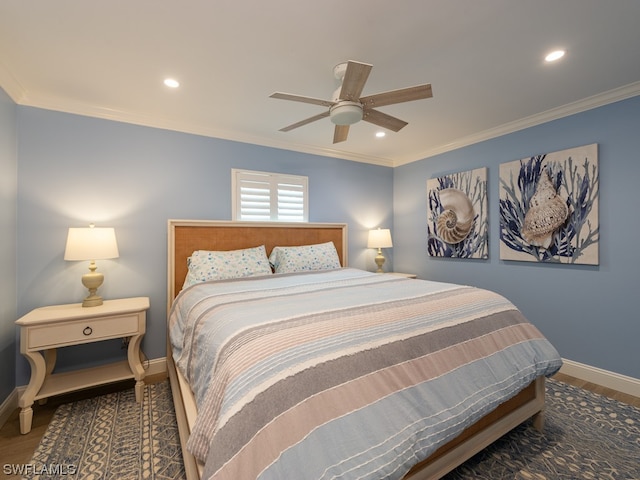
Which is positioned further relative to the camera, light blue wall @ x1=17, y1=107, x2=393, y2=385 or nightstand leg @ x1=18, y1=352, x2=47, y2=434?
light blue wall @ x1=17, y1=107, x2=393, y2=385

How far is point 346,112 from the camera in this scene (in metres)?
1.83

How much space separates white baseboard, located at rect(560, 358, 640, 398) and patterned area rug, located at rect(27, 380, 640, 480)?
10.7 inches

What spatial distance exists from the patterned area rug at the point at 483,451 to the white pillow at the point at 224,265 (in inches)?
41.2

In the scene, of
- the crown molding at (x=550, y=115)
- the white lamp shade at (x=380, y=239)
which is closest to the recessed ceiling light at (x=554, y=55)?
the crown molding at (x=550, y=115)

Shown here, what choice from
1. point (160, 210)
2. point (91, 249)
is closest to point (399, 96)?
point (160, 210)

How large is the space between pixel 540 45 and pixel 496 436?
237cm

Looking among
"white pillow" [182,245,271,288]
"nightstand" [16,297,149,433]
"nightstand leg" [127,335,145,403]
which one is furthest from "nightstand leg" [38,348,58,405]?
"white pillow" [182,245,271,288]

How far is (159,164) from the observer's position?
283 cm

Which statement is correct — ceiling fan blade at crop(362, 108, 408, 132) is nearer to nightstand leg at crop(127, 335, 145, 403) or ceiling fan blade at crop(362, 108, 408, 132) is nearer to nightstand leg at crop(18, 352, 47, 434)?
nightstand leg at crop(127, 335, 145, 403)

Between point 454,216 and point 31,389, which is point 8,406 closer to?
point 31,389

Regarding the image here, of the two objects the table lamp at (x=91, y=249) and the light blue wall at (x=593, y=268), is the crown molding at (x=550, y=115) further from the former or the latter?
the table lamp at (x=91, y=249)

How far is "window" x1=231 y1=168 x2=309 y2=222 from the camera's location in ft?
10.6

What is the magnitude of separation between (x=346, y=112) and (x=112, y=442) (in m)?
2.58

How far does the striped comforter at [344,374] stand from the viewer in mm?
896
